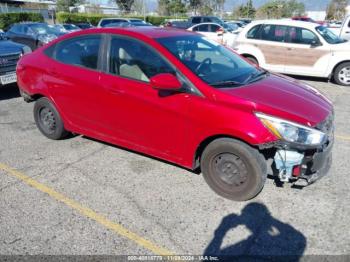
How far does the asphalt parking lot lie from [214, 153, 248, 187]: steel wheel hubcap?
0.23m

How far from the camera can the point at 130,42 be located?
379 cm

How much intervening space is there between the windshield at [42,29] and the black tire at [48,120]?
1043 cm

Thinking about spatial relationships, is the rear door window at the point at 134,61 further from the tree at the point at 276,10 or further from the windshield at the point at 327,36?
the tree at the point at 276,10

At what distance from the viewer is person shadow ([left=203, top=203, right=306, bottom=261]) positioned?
2.70 m

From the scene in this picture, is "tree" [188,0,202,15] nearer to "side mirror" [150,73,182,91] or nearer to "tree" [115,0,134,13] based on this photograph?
"tree" [115,0,134,13]

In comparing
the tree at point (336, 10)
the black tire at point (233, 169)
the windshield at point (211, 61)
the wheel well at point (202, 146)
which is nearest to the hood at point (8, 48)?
the windshield at point (211, 61)

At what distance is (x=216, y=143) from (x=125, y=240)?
1.28 m

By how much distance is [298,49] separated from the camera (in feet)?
29.0

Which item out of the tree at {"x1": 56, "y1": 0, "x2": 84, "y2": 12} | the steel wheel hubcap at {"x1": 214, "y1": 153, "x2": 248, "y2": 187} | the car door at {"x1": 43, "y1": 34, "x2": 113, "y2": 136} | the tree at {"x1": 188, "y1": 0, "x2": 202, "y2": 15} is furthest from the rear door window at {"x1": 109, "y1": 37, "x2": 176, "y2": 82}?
the tree at {"x1": 56, "y1": 0, "x2": 84, "y2": 12}

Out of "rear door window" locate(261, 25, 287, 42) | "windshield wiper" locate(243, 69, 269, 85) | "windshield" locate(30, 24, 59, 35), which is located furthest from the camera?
"windshield" locate(30, 24, 59, 35)

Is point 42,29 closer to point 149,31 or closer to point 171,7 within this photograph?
point 149,31

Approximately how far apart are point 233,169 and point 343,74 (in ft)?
22.7

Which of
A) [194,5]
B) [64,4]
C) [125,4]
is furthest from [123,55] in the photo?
[125,4]

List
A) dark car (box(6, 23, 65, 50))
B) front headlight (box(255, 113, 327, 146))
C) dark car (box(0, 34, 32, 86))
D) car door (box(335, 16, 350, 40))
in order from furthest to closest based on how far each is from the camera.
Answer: dark car (box(6, 23, 65, 50)) → car door (box(335, 16, 350, 40)) → dark car (box(0, 34, 32, 86)) → front headlight (box(255, 113, 327, 146))
